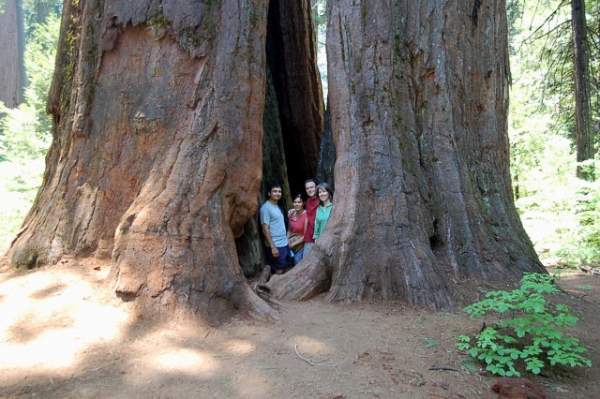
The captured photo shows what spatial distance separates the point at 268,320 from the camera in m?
3.77

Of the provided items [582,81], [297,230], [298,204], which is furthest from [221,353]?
[582,81]

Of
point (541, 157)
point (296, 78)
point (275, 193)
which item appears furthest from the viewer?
point (541, 157)

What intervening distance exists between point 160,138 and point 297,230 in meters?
2.78

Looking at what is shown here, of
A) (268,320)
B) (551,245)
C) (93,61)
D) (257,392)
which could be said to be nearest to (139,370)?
(257,392)

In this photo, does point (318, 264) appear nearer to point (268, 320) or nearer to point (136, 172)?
point (268, 320)

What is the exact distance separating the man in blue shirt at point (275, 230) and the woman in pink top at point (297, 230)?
0.73ft

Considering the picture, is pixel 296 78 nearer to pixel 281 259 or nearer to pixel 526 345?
pixel 281 259

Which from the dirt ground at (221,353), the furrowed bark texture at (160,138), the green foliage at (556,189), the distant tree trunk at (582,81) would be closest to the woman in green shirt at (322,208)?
the furrowed bark texture at (160,138)

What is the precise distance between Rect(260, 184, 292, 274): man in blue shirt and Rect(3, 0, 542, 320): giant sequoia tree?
3.31 ft

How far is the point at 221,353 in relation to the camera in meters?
3.13

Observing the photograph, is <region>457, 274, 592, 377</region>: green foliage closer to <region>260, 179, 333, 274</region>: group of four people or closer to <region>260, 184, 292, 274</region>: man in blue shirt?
<region>260, 179, 333, 274</region>: group of four people

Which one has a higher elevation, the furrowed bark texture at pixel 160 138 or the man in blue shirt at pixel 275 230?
the furrowed bark texture at pixel 160 138

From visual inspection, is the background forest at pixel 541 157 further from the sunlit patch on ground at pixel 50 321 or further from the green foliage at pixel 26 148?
the sunlit patch on ground at pixel 50 321

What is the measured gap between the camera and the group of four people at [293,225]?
6.00 meters
